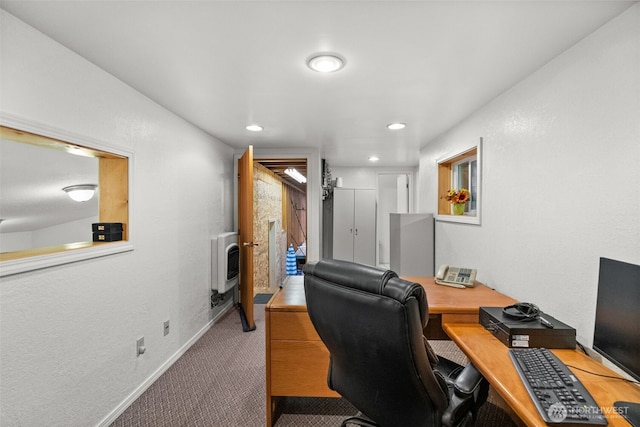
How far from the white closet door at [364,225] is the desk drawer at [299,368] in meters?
4.22

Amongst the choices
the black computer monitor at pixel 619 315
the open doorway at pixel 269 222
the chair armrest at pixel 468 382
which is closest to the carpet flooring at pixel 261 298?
the open doorway at pixel 269 222

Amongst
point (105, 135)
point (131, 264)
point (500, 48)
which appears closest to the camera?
point (500, 48)

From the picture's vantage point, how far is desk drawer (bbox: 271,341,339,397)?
1955mm

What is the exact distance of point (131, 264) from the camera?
2.20 meters

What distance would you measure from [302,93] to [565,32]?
1.52m

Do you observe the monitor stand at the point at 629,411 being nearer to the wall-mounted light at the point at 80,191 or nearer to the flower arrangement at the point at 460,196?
the flower arrangement at the point at 460,196

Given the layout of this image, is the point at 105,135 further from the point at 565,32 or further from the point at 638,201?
the point at 638,201

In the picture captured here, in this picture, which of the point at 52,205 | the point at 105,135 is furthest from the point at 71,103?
the point at 52,205

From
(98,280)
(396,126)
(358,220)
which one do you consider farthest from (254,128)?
(358,220)

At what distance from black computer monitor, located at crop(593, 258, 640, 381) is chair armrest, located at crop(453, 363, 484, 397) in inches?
18.3

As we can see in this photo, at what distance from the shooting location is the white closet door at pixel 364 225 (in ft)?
20.1

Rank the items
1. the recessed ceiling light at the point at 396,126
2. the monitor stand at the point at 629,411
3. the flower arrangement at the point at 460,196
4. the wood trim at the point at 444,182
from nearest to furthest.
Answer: the monitor stand at the point at 629,411 → the flower arrangement at the point at 460,196 → the recessed ceiling light at the point at 396,126 → the wood trim at the point at 444,182

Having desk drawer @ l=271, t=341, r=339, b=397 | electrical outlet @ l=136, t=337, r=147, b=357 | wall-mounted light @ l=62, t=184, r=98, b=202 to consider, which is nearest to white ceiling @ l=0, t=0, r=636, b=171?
wall-mounted light @ l=62, t=184, r=98, b=202

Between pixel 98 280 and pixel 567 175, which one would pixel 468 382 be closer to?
pixel 567 175
